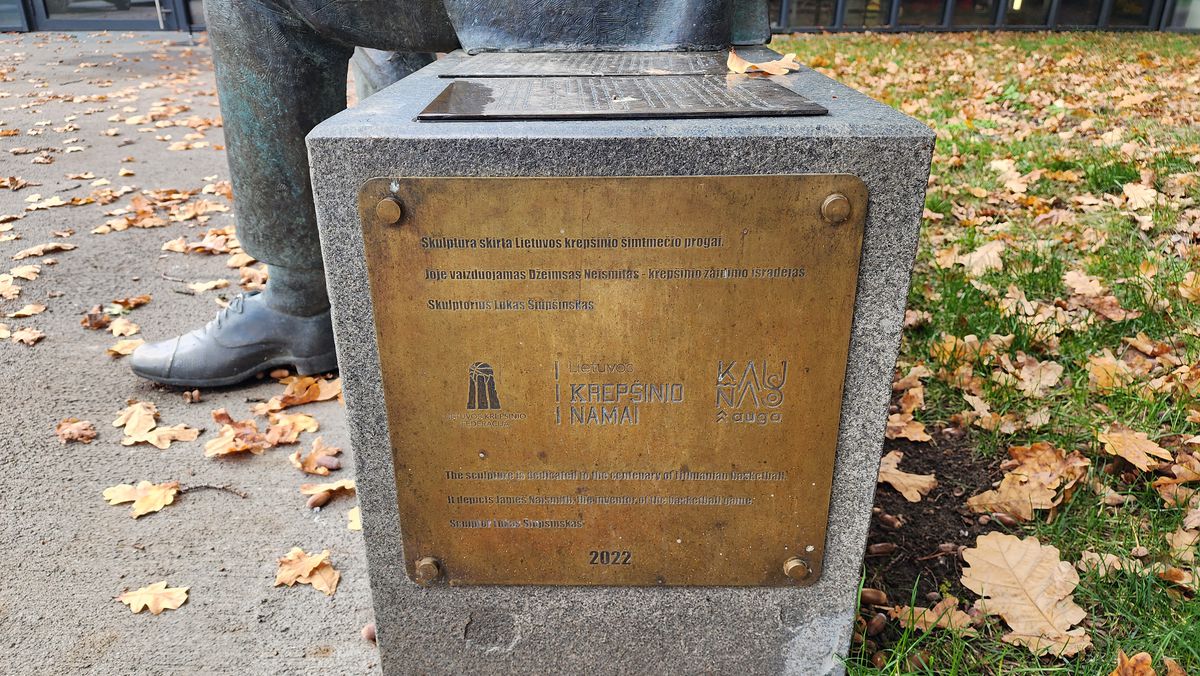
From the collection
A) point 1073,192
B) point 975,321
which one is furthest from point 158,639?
point 1073,192

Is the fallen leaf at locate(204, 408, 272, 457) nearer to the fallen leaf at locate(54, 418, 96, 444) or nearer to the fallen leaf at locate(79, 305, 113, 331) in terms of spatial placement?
the fallen leaf at locate(54, 418, 96, 444)

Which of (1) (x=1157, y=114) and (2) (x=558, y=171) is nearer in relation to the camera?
(2) (x=558, y=171)

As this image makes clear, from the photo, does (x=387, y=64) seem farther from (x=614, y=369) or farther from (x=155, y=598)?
(x=614, y=369)

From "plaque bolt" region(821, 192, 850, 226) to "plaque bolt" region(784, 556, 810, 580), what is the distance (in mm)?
624

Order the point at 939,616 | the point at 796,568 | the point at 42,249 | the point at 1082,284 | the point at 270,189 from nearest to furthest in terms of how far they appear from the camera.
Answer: the point at 796,568
the point at 939,616
the point at 270,189
the point at 1082,284
the point at 42,249

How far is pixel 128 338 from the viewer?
10.3 ft

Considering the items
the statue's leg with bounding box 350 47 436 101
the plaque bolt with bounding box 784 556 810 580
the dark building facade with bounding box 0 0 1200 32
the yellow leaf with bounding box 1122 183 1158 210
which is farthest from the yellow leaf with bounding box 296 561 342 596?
the dark building facade with bounding box 0 0 1200 32

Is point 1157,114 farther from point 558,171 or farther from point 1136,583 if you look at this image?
point 558,171

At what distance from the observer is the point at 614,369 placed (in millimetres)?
1371

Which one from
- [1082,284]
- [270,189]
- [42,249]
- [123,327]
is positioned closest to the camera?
[270,189]

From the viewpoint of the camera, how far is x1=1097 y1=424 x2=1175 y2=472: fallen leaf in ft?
6.79

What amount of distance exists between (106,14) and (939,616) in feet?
46.4

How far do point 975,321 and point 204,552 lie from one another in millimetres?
2435

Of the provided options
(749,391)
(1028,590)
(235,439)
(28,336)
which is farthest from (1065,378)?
(28,336)
